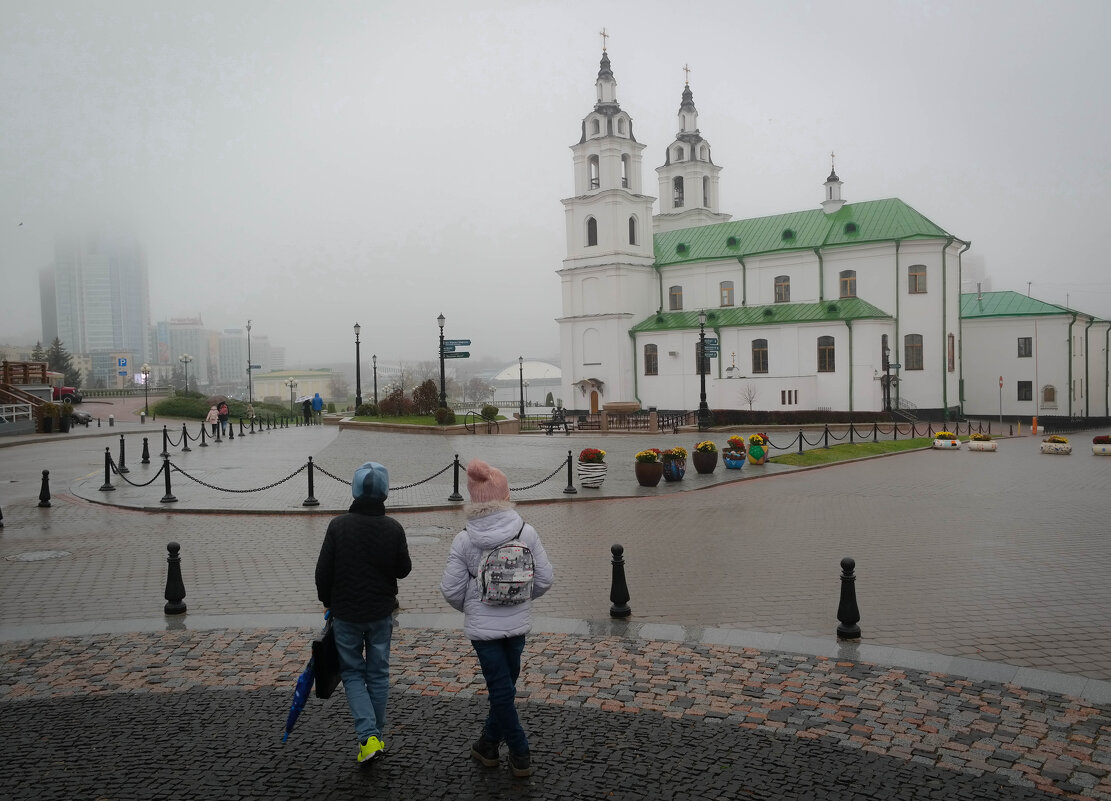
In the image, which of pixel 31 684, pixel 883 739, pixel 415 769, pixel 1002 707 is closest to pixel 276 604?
pixel 31 684

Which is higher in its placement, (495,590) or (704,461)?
(495,590)

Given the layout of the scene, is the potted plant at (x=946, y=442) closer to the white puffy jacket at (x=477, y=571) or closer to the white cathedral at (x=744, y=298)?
the white cathedral at (x=744, y=298)

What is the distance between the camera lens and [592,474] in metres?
19.8

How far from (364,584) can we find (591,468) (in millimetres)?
14283

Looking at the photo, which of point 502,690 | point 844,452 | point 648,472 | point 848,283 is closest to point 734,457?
point 648,472

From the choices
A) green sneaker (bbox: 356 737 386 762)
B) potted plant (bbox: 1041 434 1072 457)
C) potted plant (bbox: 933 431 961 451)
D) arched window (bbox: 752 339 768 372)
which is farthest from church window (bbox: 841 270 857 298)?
green sneaker (bbox: 356 737 386 762)

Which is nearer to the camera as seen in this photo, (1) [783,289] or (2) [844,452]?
(2) [844,452]

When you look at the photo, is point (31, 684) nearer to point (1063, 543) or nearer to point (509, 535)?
point (509, 535)

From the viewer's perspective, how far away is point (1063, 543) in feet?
41.5

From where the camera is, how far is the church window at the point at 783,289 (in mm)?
60688

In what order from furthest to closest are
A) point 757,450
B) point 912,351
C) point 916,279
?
point 916,279, point 912,351, point 757,450

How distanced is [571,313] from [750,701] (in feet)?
197

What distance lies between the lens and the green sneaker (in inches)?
212

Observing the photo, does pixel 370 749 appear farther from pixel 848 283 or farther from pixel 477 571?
pixel 848 283
